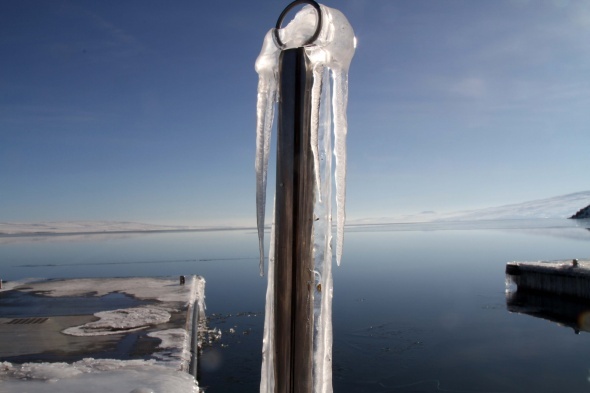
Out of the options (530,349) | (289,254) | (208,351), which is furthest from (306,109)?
(530,349)

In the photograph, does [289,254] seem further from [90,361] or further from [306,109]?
[90,361]

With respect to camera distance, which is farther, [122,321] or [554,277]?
[554,277]

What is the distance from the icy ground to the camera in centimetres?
711

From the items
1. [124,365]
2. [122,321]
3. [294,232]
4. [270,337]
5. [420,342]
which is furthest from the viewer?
[420,342]

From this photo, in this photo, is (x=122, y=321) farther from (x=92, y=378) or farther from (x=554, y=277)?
(x=554, y=277)

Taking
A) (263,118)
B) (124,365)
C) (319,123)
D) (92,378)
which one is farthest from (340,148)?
(124,365)

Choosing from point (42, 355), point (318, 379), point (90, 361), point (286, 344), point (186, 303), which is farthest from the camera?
point (186, 303)

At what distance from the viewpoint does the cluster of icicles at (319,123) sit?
2404 millimetres

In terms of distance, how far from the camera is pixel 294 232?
2.29m

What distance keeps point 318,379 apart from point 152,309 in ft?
56.3

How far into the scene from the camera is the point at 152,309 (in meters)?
18.1

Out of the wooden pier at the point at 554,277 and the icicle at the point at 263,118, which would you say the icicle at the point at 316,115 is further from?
the wooden pier at the point at 554,277

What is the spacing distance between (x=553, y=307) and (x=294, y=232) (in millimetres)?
38899

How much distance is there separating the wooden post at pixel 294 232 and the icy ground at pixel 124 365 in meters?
4.47
